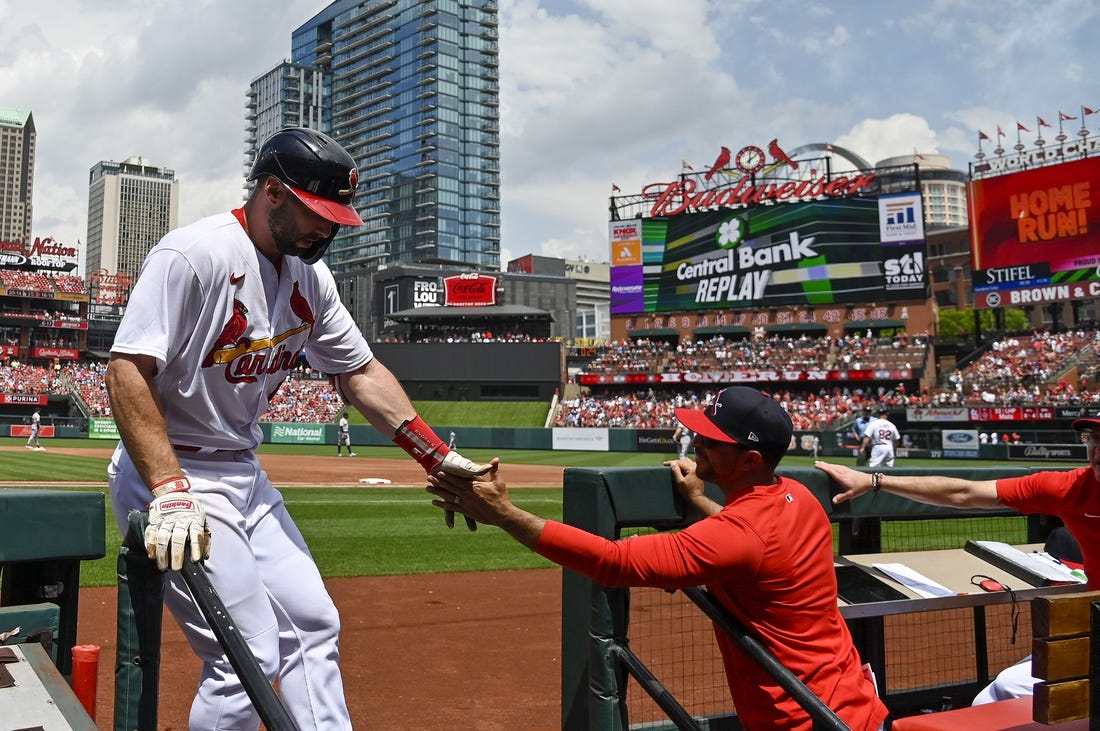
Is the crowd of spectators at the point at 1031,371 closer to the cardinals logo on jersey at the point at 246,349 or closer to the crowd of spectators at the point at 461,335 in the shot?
the crowd of spectators at the point at 461,335

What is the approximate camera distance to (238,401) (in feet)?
8.86

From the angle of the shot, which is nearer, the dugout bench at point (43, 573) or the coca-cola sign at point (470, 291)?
the dugout bench at point (43, 573)

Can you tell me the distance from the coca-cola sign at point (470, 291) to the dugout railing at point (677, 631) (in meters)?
55.8

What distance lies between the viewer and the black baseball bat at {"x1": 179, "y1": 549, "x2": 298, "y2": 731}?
1726 millimetres

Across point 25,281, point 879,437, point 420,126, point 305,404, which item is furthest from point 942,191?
point 879,437

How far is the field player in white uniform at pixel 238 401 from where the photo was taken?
237 centimetres

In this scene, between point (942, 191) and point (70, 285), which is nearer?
point (70, 285)

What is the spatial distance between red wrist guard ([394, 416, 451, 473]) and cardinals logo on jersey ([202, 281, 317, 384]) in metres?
0.50

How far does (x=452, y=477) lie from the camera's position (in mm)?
2527

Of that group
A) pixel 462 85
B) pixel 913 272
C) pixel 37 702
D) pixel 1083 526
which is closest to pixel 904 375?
pixel 913 272

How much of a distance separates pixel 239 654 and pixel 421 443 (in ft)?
4.14

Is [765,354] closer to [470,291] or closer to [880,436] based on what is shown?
[470,291]

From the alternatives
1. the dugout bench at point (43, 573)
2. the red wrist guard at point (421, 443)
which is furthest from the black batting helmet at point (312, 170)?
the dugout bench at point (43, 573)

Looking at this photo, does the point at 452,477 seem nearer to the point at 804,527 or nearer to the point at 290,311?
the point at 290,311
